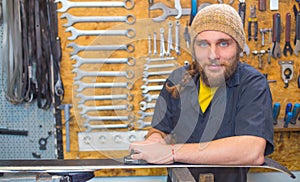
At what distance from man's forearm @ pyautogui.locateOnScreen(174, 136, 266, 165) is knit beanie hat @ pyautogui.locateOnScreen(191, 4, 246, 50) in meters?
0.30

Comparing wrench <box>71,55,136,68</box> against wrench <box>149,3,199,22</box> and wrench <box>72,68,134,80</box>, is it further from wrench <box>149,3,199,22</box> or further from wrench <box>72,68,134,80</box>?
wrench <box>149,3,199,22</box>

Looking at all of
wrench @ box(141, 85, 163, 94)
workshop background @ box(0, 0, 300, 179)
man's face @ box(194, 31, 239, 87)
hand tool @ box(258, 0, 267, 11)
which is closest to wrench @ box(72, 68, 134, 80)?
workshop background @ box(0, 0, 300, 179)

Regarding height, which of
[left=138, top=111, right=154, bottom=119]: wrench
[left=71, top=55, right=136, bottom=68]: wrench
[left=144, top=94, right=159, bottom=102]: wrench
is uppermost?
[left=71, top=55, right=136, bottom=68]: wrench

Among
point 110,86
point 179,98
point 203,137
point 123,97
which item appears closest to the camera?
point 203,137

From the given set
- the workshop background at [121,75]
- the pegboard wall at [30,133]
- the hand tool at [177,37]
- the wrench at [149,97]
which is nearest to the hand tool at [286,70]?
the workshop background at [121,75]

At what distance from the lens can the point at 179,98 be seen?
3.57 ft

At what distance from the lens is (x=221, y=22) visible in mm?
938

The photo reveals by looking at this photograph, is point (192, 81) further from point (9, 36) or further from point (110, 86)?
point (9, 36)

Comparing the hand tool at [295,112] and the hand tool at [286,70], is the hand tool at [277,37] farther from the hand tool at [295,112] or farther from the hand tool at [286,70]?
the hand tool at [295,112]

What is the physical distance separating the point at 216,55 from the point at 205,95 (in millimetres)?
153

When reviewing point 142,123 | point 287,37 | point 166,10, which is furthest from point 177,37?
point 287,37

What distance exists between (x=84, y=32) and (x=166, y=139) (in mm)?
747

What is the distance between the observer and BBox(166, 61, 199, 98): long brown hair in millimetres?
1091

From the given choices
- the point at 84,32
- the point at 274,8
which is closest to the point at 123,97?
the point at 84,32
